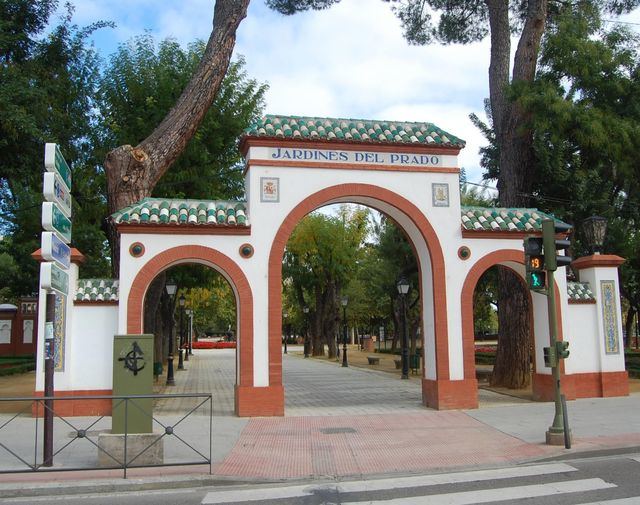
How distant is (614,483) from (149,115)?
17326 millimetres

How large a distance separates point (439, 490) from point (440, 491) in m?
0.05

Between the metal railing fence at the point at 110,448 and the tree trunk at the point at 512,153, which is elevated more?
the tree trunk at the point at 512,153

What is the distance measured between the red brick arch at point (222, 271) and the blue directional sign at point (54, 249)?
382 centimetres

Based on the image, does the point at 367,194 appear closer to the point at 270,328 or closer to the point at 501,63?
the point at 270,328

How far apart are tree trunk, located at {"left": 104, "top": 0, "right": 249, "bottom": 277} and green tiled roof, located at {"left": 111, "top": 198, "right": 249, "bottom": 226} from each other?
1449mm

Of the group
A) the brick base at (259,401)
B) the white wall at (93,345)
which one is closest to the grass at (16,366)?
the white wall at (93,345)

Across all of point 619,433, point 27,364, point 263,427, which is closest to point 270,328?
point 263,427

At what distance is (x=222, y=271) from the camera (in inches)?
533

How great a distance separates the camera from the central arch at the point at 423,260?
13336 millimetres

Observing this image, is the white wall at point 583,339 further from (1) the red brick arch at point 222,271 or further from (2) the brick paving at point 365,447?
(1) the red brick arch at point 222,271

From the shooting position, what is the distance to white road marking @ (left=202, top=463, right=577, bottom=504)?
7.33m

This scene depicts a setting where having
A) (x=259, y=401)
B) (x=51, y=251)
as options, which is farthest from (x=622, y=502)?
(x=259, y=401)

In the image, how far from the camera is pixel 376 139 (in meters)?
14.2

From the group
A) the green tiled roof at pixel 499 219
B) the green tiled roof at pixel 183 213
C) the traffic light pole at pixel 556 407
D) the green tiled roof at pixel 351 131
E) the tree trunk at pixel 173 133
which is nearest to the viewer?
the traffic light pole at pixel 556 407
